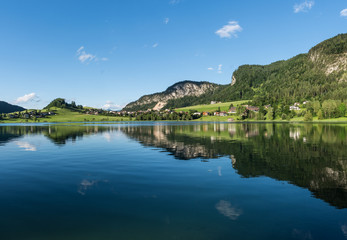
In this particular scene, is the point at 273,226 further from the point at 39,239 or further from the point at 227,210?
the point at 39,239

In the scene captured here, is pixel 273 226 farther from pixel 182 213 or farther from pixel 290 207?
pixel 182 213

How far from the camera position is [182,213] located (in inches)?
541

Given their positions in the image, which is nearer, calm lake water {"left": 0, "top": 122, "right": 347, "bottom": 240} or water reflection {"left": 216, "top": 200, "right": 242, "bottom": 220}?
calm lake water {"left": 0, "top": 122, "right": 347, "bottom": 240}

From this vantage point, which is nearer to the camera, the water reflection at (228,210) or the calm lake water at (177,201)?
the calm lake water at (177,201)

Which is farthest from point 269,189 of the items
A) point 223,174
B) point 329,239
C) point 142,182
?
point 142,182

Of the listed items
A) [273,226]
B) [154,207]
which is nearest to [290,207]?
[273,226]

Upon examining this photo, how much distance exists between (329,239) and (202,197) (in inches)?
321

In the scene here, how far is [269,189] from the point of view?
1848 cm

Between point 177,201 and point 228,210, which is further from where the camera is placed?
point 177,201

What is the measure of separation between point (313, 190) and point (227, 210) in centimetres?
877

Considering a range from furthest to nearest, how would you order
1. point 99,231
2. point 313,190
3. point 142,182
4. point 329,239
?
point 142,182 → point 313,190 → point 99,231 → point 329,239

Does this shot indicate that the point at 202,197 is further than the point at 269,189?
No

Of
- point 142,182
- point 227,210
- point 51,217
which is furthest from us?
point 142,182

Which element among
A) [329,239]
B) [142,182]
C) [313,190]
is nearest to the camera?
[329,239]
